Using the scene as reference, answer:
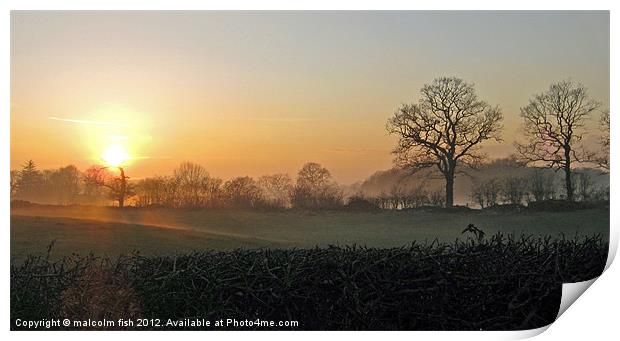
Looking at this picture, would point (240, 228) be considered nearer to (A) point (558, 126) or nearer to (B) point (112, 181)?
(B) point (112, 181)

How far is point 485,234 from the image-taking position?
454 centimetres

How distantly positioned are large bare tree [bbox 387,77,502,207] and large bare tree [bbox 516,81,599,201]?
18 centimetres

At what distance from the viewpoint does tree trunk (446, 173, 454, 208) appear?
4523 mm

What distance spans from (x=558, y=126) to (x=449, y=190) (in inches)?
26.7

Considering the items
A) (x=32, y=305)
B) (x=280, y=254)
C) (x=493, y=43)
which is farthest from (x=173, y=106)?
(x=493, y=43)

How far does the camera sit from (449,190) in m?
4.53

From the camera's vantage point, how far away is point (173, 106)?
444 centimetres

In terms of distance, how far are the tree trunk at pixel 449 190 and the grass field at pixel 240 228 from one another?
6cm

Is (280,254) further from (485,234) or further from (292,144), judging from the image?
(485,234)

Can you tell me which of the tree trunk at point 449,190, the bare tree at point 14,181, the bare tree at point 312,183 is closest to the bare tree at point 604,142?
the tree trunk at point 449,190

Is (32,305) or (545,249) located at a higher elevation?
(545,249)
